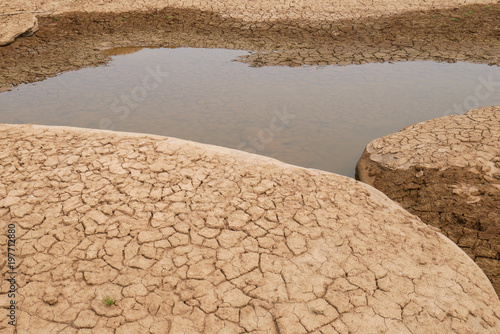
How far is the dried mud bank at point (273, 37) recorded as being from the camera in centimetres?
704

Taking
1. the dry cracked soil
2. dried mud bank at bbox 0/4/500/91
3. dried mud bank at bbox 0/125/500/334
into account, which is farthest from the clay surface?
dried mud bank at bbox 0/125/500/334

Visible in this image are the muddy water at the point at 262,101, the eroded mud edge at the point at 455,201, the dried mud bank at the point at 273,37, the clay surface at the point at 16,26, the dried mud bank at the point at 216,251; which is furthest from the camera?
the clay surface at the point at 16,26

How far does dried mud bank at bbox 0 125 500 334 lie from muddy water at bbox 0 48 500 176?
1.46 metres

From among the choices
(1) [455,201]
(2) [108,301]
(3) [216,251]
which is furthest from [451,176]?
(2) [108,301]

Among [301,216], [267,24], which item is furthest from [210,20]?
[301,216]

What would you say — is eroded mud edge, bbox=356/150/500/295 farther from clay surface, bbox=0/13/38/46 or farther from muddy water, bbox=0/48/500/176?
clay surface, bbox=0/13/38/46

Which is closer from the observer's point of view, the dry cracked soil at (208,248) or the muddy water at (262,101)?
the dry cracked soil at (208,248)

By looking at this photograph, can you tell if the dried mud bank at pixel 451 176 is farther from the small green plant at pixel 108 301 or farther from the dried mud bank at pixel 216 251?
the small green plant at pixel 108 301

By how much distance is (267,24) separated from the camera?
7996mm

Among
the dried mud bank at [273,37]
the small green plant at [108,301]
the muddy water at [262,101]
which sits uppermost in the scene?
the dried mud bank at [273,37]

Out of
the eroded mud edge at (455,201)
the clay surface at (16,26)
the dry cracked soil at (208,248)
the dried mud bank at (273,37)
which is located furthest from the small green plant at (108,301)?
the clay surface at (16,26)

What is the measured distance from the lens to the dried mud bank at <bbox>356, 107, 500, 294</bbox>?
10.5 feet

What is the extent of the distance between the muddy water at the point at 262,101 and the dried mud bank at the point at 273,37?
0.45m

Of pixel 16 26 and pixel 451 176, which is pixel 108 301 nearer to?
pixel 451 176
